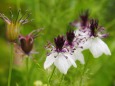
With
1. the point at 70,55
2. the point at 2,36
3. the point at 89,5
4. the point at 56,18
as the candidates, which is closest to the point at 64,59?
the point at 70,55

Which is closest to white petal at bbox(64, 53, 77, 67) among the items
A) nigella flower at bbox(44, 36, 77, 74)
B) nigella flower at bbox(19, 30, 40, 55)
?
nigella flower at bbox(44, 36, 77, 74)

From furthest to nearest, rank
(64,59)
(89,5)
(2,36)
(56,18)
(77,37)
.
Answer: (2,36) → (89,5) → (56,18) → (77,37) → (64,59)

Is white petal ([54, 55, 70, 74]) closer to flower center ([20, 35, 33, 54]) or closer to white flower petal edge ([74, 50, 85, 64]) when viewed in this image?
white flower petal edge ([74, 50, 85, 64])

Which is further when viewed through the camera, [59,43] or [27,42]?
[27,42]

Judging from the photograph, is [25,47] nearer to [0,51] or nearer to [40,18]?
[40,18]

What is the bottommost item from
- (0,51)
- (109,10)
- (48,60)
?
(0,51)

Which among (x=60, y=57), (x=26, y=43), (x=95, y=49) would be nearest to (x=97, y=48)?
(x=95, y=49)

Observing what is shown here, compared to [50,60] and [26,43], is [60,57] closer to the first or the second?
[50,60]
